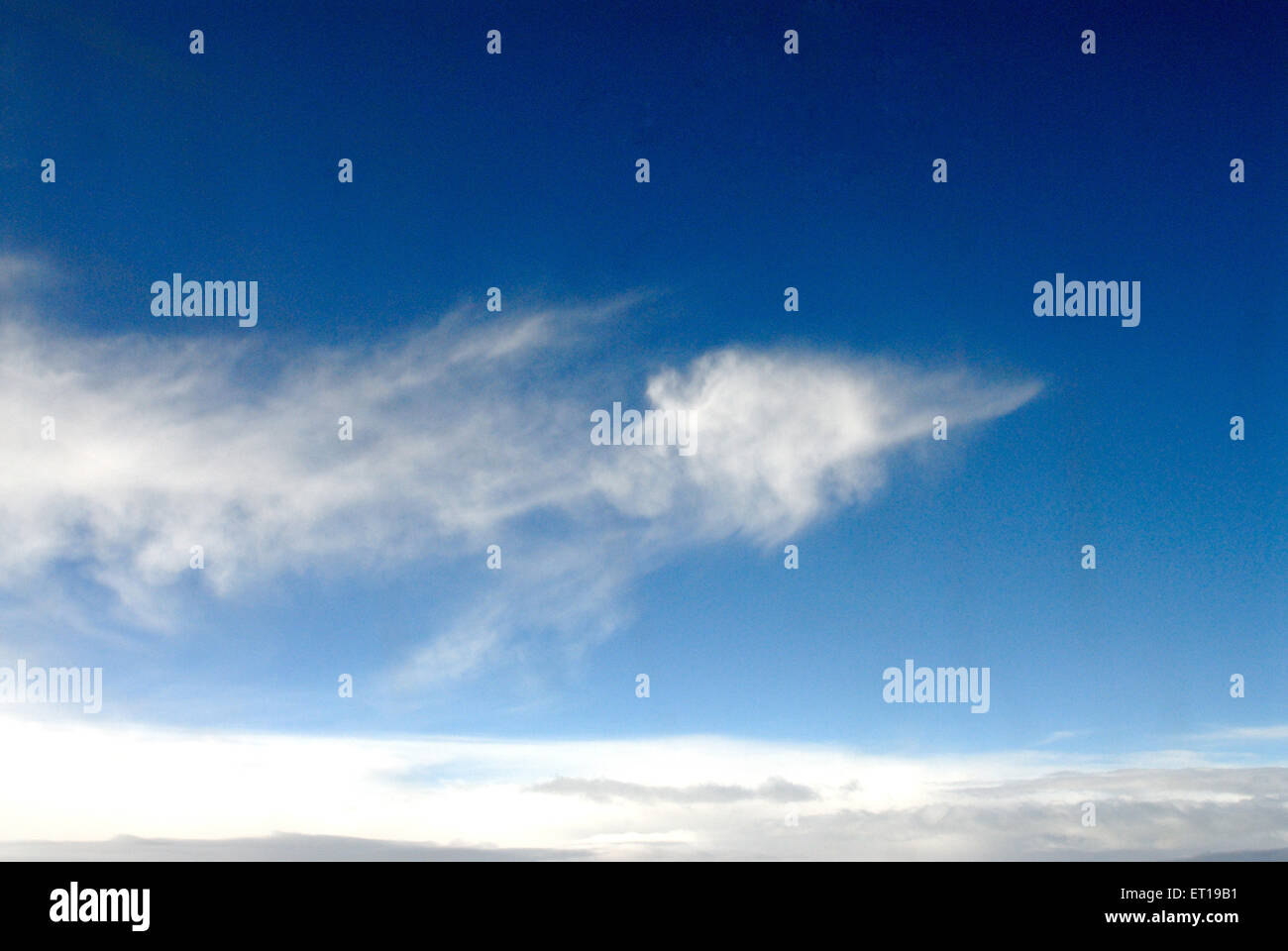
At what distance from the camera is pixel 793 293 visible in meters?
29.5
